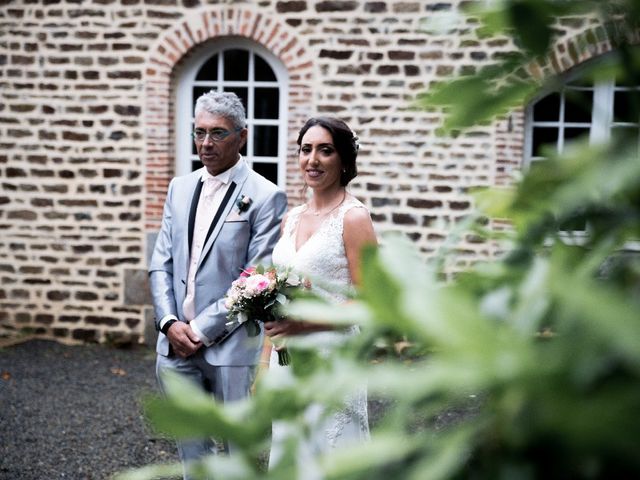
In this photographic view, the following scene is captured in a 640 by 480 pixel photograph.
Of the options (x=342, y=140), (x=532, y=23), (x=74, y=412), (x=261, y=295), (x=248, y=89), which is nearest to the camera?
(x=532, y=23)

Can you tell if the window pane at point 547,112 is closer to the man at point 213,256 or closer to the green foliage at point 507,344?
the man at point 213,256

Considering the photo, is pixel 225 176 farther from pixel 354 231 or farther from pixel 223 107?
pixel 354 231

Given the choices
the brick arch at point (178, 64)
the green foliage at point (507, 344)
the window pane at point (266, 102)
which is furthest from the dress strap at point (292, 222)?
the window pane at point (266, 102)

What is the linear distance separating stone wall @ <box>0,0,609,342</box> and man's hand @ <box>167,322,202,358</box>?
3.70m

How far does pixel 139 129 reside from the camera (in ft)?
24.7

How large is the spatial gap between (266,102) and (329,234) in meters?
4.58

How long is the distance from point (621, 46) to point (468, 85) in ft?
0.44

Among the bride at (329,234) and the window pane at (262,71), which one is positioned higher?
the window pane at (262,71)

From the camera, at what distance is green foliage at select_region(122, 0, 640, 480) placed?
0.48m

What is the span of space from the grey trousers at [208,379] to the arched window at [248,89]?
4.10 meters

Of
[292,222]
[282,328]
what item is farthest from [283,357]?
[292,222]

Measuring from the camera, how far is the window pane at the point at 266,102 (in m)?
7.61

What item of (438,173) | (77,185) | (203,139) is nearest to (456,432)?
(203,139)

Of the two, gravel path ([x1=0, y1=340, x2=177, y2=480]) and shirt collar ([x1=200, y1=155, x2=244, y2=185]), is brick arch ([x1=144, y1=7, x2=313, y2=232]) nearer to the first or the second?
gravel path ([x1=0, y1=340, x2=177, y2=480])
